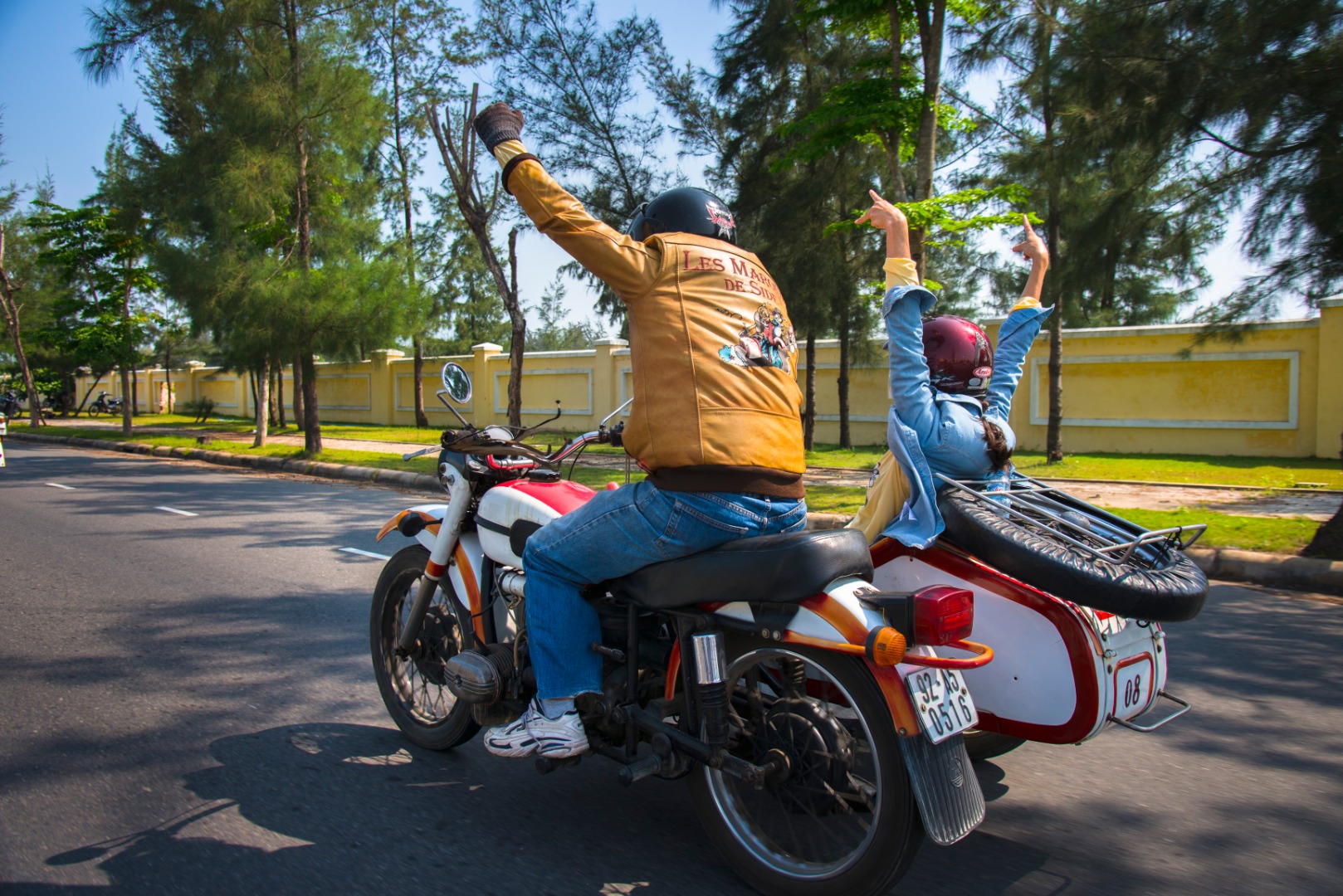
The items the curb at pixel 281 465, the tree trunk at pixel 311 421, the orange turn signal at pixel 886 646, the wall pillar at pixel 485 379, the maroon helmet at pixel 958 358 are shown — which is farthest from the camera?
the wall pillar at pixel 485 379

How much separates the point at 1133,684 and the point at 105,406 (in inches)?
1870

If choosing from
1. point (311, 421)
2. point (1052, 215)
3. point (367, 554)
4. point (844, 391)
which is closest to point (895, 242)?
point (367, 554)

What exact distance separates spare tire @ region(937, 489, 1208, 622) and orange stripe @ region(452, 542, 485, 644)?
63.4 inches

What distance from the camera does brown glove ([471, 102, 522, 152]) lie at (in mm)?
2668

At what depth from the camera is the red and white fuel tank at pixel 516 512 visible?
119 inches

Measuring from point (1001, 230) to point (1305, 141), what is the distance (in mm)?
9010

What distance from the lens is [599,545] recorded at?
2617mm

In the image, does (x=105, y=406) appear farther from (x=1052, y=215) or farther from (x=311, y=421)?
(x=1052, y=215)

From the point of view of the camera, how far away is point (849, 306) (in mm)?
17672

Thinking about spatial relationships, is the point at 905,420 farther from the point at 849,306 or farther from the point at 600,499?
the point at 849,306

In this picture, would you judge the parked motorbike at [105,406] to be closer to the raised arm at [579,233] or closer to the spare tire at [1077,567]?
the raised arm at [579,233]

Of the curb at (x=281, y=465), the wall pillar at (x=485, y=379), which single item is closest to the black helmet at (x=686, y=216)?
the curb at (x=281, y=465)

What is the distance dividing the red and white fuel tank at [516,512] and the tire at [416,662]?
1.46 ft

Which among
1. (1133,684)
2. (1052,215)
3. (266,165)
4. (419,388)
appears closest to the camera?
(1133,684)
